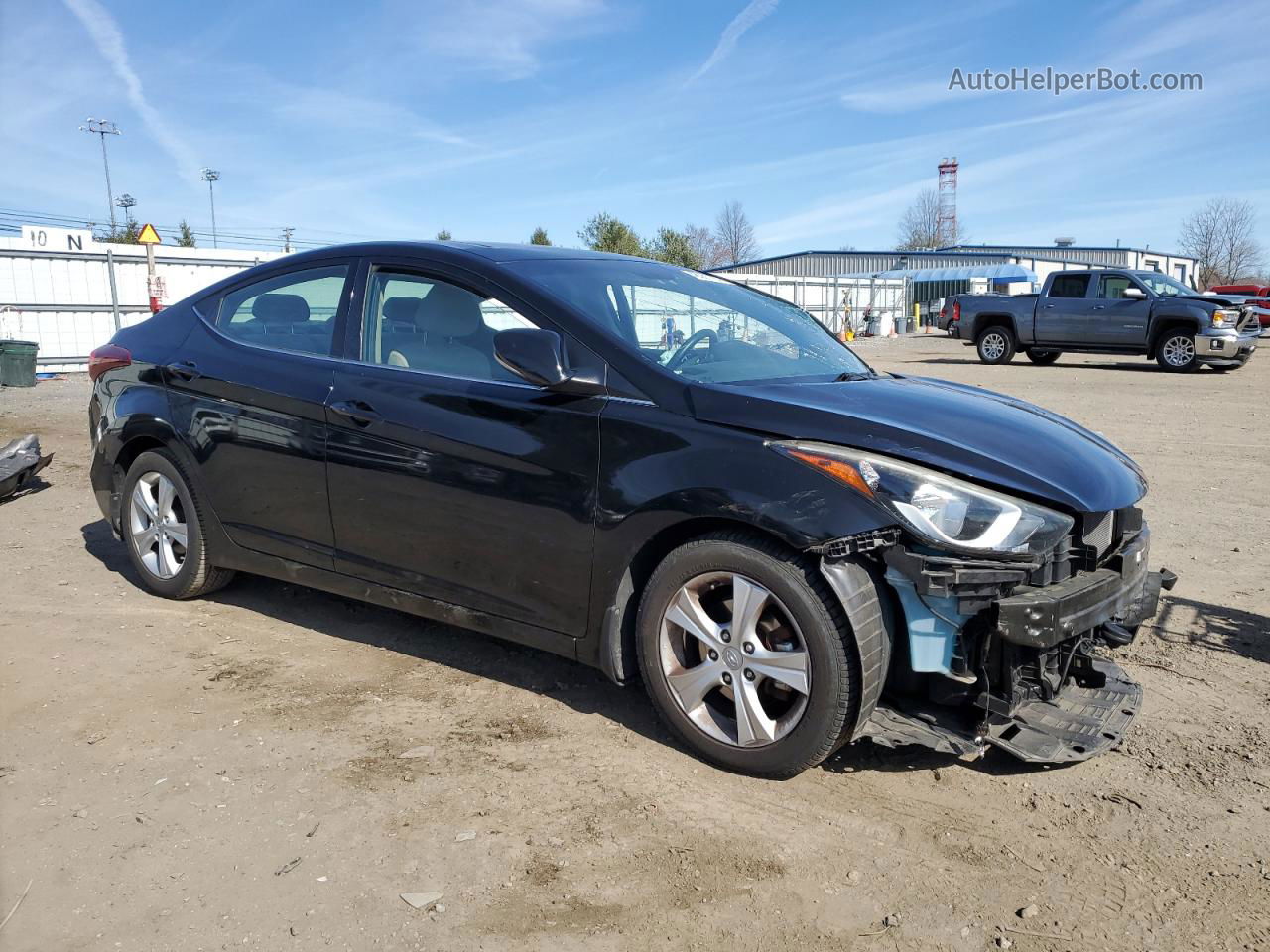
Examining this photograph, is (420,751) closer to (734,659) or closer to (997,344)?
(734,659)

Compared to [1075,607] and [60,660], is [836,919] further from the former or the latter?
[60,660]

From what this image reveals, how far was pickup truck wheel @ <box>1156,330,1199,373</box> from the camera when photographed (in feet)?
63.0

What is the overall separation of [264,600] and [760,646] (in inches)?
117

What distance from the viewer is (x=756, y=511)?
10.2ft

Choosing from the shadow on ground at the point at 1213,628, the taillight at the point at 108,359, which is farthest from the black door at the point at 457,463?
the shadow on ground at the point at 1213,628

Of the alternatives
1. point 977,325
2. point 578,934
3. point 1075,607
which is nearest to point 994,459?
point 1075,607

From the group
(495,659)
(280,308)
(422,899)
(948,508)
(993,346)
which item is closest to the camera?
(422,899)

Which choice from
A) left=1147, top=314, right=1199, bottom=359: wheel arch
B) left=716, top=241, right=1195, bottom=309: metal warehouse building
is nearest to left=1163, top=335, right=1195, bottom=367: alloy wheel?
left=1147, top=314, right=1199, bottom=359: wheel arch

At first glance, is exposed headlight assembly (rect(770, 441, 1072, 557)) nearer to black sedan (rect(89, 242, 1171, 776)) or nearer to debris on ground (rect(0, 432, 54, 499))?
black sedan (rect(89, 242, 1171, 776))

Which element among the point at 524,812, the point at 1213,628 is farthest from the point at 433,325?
the point at 1213,628

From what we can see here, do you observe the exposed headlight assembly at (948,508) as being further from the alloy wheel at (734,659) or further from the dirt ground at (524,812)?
the dirt ground at (524,812)

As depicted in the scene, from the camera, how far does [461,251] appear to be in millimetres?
4074

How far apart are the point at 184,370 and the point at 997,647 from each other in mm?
3770

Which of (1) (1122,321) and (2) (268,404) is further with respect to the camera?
(1) (1122,321)
